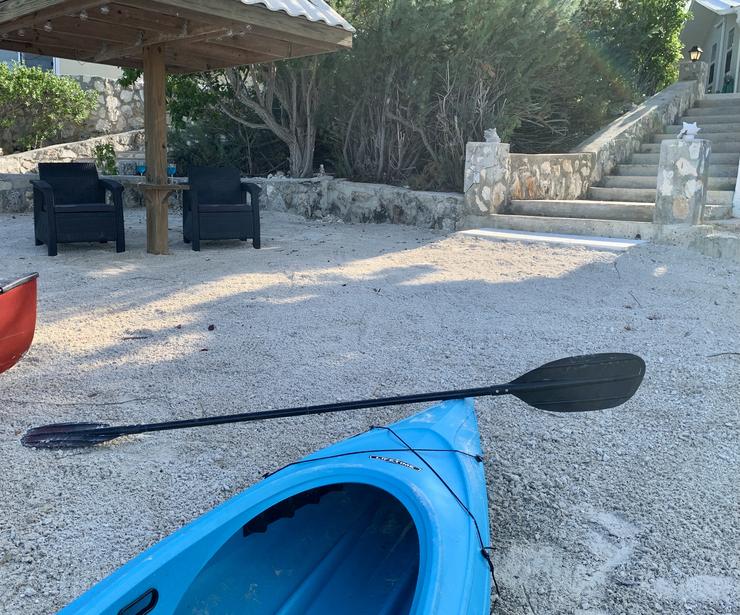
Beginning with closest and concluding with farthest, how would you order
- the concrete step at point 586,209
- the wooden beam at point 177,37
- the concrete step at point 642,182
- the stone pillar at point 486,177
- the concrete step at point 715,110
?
the wooden beam at point 177,37 < the concrete step at point 586,209 < the stone pillar at point 486,177 < the concrete step at point 642,182 < the concrete step at point 715,110

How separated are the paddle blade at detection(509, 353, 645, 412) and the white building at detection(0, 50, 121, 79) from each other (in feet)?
49.1

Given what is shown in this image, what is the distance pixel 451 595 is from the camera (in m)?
1.49

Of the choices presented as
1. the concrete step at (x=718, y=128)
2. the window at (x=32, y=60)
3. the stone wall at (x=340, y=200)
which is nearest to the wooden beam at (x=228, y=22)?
the stone wall at (x=340, y=200)

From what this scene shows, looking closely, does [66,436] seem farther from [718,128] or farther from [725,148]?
[718,128]

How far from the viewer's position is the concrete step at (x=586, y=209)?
793 cm

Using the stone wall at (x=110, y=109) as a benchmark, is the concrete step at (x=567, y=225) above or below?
below

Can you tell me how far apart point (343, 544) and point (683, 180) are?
21.0ft

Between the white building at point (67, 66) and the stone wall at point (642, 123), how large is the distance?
11.0m

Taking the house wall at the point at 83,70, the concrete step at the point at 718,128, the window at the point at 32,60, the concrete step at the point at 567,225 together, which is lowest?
the concrete step at the point at 567,225

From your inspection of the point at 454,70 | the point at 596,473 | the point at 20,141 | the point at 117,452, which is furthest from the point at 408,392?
the point at 20,141

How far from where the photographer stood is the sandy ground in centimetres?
220

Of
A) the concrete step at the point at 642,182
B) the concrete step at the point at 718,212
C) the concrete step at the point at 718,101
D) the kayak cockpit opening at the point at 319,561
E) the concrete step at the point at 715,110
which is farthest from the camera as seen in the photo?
the concrete step at the point at 718,101

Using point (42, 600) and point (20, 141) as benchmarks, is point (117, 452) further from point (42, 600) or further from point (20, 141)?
point (20, 141)

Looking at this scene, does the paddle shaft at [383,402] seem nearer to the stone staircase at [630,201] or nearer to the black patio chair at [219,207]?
the black patio chair at [219,207]
